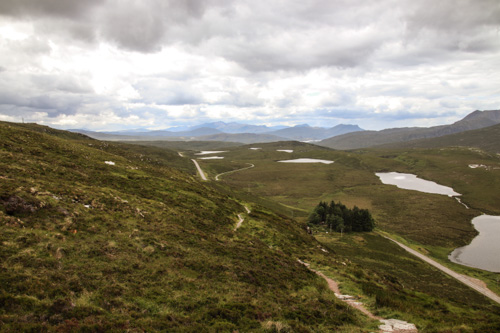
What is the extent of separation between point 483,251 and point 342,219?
164 feet

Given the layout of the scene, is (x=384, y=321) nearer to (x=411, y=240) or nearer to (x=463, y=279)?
(x=463, y=279)

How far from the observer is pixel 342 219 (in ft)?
327

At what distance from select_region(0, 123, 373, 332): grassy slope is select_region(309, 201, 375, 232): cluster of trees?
68.5 metres

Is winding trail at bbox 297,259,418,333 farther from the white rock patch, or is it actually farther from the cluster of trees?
the cluster of trees

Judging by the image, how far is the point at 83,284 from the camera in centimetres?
1714

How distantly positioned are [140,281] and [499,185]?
25397 cm

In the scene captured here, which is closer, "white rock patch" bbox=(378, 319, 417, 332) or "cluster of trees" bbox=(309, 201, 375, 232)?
"white rock patch" bbox=(378, 319, 417, 332)

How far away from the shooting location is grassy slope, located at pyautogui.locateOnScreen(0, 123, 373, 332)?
14.9 m

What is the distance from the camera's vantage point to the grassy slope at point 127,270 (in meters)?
14.9

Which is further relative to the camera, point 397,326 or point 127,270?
point 127,270

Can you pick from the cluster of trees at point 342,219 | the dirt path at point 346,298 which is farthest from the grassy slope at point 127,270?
the cluster of trees at point 342,219

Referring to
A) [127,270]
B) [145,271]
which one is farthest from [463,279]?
[127,270]

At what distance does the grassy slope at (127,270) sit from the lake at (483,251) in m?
80.0

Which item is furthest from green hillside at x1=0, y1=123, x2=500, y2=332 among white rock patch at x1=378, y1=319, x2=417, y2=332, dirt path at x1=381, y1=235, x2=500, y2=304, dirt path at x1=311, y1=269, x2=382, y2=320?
dirt path at x1=381, y1=235, x2=500, y2=304
